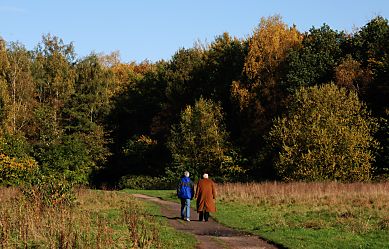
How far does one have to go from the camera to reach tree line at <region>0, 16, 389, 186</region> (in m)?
45.2

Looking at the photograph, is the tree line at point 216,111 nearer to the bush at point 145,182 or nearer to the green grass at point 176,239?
the bush at point 145,182

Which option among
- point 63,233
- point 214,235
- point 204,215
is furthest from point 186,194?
point 63,233

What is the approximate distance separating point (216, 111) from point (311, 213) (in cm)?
3639

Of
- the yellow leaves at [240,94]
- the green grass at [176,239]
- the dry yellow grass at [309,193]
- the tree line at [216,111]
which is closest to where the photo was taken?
the green grass at [176,239]

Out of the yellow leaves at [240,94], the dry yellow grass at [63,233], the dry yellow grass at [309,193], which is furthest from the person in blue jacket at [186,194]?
the yellow leaves at [240,94]

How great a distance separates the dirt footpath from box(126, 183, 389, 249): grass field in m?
0.57

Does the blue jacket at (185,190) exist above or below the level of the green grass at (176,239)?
above

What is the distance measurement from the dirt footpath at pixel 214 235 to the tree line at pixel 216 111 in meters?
18.5

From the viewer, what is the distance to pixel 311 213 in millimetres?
23078

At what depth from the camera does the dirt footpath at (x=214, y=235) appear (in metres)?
15.5

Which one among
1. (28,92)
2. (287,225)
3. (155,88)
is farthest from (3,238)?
(155,88)

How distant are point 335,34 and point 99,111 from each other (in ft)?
105

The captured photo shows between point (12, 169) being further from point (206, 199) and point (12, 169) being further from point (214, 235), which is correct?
point (214, 235)

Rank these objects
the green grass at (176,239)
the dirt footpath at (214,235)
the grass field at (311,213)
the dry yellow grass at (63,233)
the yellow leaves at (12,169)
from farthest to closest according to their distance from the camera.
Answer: the yellow leaves at (12,169) < the grass field at (311,213) < the dirt footpath at (214,235) < the green grass at (176,239) < the dry yellow grass at (63,233)
